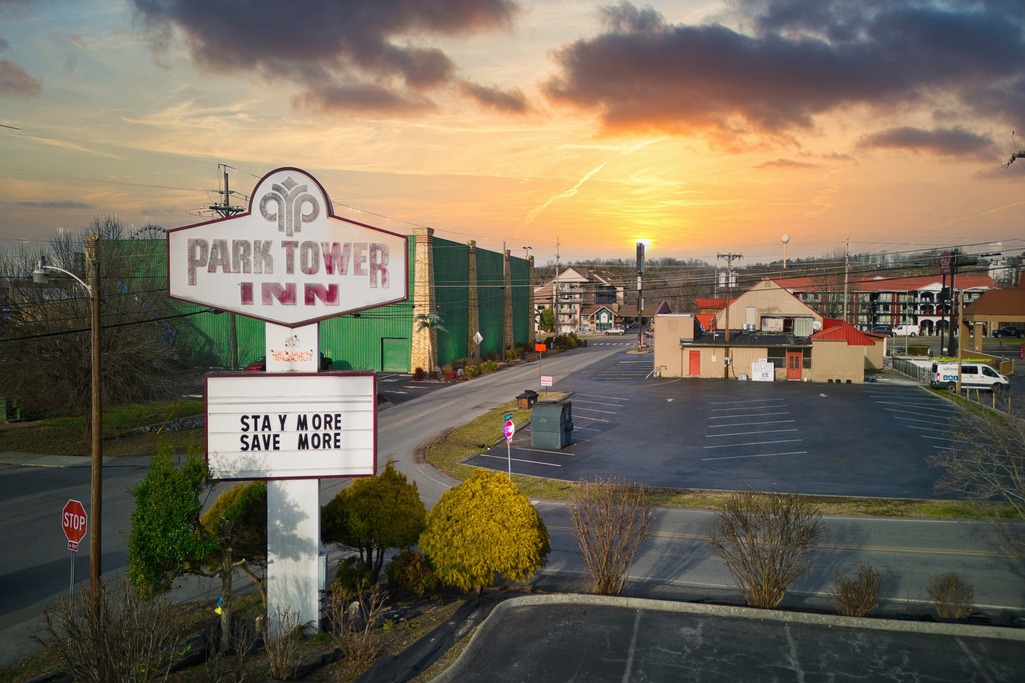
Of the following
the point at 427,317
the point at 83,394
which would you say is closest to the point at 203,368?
the point at 427,317

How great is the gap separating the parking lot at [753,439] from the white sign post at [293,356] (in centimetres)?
1310

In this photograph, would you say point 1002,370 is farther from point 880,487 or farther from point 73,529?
point 73,529

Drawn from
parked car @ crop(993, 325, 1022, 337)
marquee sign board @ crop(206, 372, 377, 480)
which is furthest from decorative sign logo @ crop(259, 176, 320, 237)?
parked car @ crop(993, 325, 1022, 337)

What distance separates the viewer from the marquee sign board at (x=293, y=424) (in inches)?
472

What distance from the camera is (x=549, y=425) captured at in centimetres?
2905

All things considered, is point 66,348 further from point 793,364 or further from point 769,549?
point 793,364

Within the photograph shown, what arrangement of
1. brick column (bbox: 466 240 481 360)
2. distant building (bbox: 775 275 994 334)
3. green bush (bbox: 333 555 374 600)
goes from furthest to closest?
distant building (bbox: 775 275 994 334) < brick column (bbox: 466 240 481 360) < green bush (bbox: 333 555 374 600)

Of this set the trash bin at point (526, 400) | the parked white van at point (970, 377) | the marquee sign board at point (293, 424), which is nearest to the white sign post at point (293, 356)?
the marquee sign board at point (293, 424)

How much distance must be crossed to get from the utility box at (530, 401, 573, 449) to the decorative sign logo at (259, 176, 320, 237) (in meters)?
18.3

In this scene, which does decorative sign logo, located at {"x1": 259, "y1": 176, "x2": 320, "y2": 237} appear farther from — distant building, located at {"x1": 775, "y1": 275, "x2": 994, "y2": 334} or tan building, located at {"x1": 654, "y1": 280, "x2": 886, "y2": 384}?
distant building, located at {"x1": 775, "y1": 275, "x2": 994, "y2": 334}

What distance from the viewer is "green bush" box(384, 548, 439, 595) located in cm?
1365

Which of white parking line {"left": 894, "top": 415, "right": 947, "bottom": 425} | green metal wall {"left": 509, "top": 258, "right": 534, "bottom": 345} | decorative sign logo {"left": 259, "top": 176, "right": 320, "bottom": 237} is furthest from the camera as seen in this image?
green metal wall {"left": 509, "top": 258, "right": 534, "bottom": 345}

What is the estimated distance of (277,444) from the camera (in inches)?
478

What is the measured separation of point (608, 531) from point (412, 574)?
3989 millimetres
